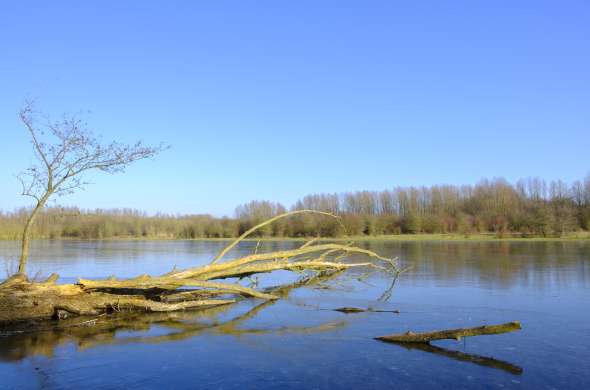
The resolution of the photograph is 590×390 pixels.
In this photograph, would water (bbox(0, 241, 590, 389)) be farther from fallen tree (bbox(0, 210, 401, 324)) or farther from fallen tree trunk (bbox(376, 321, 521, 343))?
fallen tree (bbox(0, 210, 401, 324))

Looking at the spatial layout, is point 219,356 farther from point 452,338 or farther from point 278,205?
point 278,205

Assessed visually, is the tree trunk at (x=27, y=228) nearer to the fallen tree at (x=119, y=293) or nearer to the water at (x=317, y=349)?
the fallen tree at (x=119, y=293)

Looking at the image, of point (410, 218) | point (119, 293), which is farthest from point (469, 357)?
point (410, 218)

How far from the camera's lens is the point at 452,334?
28.4ft

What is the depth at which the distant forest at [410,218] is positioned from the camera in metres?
71.9

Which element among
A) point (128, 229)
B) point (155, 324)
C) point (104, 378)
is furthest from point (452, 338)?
point (128, 229)

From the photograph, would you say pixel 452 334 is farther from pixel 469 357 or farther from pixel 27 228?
pixel 27 228

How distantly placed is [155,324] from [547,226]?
63530 mm

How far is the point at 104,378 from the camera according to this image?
7289 millimetres

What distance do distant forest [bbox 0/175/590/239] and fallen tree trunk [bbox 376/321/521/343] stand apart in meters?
49.5

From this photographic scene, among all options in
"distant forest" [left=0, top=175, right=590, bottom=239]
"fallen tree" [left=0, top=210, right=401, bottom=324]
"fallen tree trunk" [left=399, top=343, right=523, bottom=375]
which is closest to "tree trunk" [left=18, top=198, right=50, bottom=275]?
"fallen tree" [left=0, top=210, right=401, bottom=324]

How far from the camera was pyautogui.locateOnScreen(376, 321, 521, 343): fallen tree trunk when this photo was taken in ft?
27.4

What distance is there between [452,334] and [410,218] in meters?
76.5

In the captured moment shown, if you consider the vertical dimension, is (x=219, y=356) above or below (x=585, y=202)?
below
